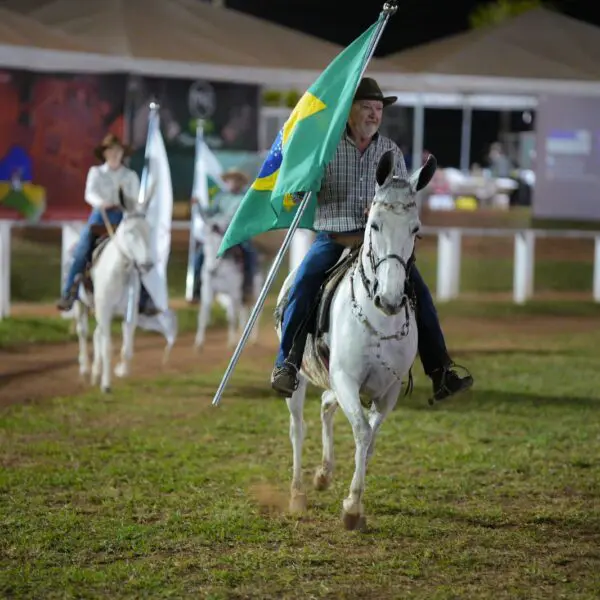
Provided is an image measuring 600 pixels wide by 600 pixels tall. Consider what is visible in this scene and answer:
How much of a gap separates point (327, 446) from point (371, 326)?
1461mm

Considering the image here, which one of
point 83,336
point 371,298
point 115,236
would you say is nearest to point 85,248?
point 115,236

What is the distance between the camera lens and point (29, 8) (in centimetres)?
2350

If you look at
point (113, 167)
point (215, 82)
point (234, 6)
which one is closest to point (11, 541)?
point (113, 167)

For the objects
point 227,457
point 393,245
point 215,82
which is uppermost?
point 215,82

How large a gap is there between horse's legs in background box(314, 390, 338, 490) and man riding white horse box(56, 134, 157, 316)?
5.48m

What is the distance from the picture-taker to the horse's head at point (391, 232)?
688cm

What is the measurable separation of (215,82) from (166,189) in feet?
28.2

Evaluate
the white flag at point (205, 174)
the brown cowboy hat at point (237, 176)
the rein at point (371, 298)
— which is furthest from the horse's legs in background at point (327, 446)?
the white flag at point (205, 174)

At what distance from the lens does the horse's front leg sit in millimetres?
7461

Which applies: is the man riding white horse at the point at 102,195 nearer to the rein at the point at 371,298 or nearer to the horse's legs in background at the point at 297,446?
the horse's legs in background at the point at 297,446

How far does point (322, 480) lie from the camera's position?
8.67 metres

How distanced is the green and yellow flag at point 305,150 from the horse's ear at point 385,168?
64 centimetres

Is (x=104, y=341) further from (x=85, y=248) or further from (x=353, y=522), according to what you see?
(x=353, y=522)

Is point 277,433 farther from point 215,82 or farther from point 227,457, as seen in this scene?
point 215,82
